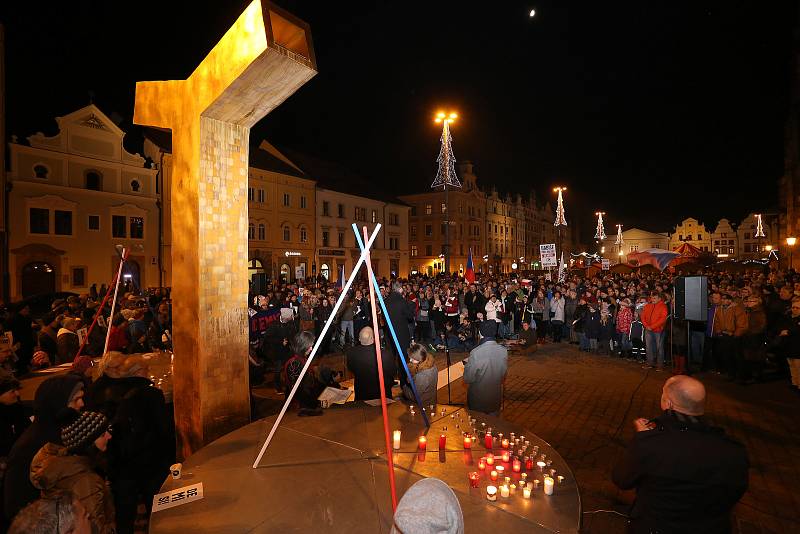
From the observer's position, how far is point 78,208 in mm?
26750

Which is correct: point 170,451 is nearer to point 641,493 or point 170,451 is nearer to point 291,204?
point 641,493

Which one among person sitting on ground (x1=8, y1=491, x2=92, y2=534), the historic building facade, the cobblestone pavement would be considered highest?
the historic building facade

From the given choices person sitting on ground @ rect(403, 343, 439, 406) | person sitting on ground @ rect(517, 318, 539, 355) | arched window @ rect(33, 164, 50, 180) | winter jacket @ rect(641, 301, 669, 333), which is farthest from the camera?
arched window @ rect(33, 164, 50, 180)

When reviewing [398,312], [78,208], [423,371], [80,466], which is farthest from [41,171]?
[80,466]

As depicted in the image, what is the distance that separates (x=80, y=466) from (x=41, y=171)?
29.9 metres

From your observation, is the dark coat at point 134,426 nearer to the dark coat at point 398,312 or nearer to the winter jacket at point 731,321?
the dark coat at point 398,312

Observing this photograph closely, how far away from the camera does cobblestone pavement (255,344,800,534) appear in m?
4.78

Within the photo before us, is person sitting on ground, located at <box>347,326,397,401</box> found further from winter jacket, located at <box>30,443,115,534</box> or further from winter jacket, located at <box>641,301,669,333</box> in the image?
winter jacket, located at <box>641,301,669,333</box>

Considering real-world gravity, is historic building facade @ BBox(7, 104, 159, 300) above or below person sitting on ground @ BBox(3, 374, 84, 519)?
above

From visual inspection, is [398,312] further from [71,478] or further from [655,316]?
[71,478]

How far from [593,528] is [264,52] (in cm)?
555

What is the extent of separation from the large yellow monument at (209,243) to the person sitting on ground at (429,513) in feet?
12.0

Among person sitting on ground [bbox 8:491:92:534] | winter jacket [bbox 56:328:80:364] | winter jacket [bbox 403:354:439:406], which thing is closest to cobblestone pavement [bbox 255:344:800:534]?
winter jacket [bbox 403:354:439:406]

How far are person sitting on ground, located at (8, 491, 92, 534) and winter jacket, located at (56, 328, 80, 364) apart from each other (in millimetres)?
8905
